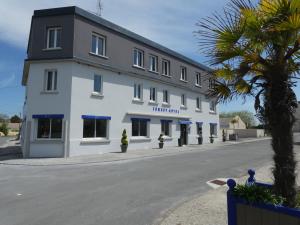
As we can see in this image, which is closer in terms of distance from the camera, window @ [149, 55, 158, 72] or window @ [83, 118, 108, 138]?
window @ [83, 118, 108, 138]

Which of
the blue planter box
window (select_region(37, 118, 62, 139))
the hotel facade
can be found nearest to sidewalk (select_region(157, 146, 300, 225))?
the blue planter box

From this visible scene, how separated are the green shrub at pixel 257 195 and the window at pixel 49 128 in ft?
54.5

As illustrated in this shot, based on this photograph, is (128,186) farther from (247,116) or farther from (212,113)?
(247,116)

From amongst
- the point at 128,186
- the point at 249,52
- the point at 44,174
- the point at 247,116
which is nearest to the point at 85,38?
the point at 44,174

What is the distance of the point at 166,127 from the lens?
1141 inches

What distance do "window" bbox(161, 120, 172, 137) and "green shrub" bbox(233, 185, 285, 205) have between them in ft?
77.6

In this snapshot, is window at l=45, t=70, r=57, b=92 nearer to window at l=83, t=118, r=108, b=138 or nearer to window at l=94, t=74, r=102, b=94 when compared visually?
window at l=94, t=74, r=102, b=94

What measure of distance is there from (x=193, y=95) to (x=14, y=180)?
2522 cm

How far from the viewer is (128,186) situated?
32.4ft

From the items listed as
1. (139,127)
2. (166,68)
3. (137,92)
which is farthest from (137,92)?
(166,68)

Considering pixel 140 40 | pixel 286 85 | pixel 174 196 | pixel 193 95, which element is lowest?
pixel 174 196

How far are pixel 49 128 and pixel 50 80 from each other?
3.27m

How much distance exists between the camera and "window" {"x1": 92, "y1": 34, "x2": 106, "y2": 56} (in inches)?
867

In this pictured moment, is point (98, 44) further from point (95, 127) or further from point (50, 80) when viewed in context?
point (95, 127)
